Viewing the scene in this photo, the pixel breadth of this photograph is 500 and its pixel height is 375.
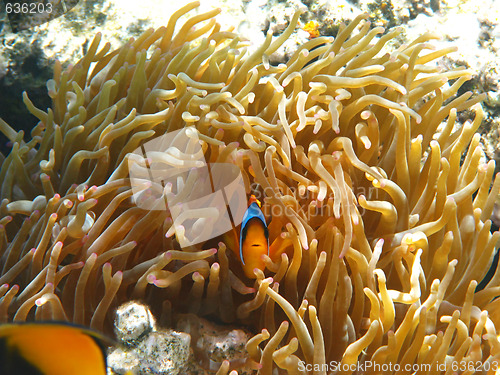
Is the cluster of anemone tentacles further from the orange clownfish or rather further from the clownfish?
the clownfish

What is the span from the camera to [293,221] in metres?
1.17

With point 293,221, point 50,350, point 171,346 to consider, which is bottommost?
point 171,346

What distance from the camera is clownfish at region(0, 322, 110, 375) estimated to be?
1.90 feet

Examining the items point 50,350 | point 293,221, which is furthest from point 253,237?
point 50,350

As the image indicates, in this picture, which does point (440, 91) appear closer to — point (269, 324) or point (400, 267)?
point (400, 267)

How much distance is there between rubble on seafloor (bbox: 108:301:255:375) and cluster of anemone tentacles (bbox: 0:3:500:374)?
0.05 meters

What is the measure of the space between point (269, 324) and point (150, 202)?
49cm

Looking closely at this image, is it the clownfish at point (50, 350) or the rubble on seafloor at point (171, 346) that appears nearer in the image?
the clownfish at point (50, 350)

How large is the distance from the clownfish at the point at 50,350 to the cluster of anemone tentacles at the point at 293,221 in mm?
452

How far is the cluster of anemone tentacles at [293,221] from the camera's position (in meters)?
1.11

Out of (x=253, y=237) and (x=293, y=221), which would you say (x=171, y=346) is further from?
(x=293, y=221)

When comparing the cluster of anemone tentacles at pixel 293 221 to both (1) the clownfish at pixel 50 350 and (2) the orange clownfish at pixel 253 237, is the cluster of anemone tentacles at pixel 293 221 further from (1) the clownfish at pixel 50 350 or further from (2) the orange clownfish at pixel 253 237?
(1) the clownfish at pixel 50 350

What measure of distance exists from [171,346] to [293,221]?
0.47 meters

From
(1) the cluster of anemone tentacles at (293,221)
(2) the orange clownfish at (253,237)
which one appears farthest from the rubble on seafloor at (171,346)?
(2) the orange clownfish at (253,237)
